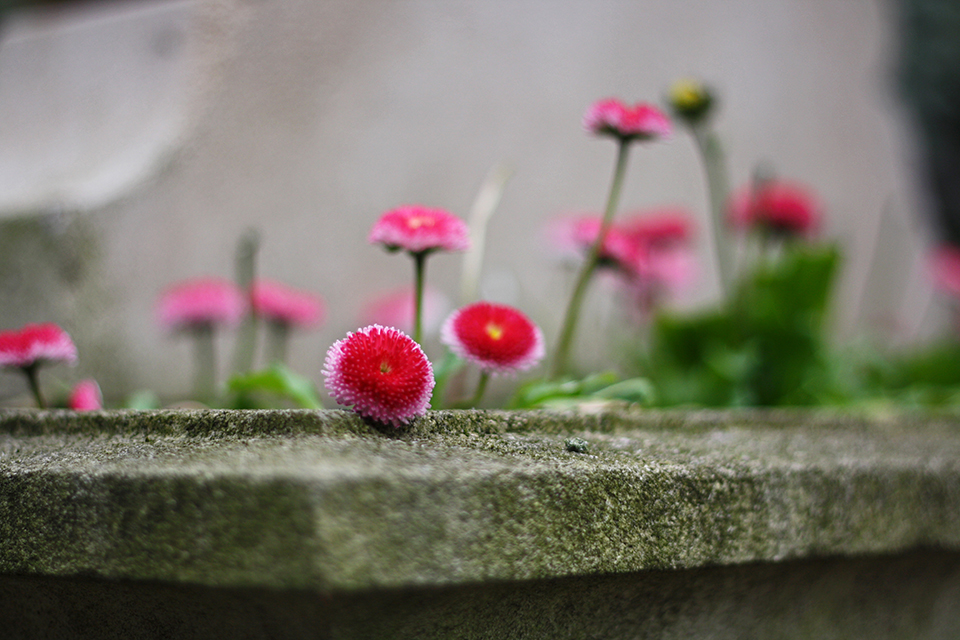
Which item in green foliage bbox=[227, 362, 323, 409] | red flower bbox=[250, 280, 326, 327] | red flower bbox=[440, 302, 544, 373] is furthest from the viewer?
red flower bbox=[250, 280, 326, 327]

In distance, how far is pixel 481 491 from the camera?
526 millimetres

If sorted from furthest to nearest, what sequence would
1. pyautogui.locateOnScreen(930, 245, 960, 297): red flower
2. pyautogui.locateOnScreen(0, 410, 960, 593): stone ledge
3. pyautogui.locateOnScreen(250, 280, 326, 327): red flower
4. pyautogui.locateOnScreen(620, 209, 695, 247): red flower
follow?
pyautogui.locateOnScreen(930, 245, 960, 297): red flower
pyautogui.locateOnScreen(620, 209, 695, 247): red flower
pyautogui.locateOnScreen(250, 280, 326, 327): red flower
pyautogui.locateOnScreen(0, 410, 960, 593): stone ledge

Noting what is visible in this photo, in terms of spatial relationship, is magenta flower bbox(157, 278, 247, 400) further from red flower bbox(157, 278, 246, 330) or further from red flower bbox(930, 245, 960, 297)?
red flower bbox(930, 245, 960, 297)

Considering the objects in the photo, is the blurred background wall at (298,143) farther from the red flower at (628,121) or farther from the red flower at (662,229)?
the red flower at (628,121)

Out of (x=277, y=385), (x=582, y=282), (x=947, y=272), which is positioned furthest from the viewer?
(x=947, y=272)

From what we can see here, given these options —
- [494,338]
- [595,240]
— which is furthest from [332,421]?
[595,240]

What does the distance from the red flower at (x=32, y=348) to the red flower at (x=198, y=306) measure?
266 millimetres

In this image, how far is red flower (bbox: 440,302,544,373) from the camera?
70 centimetres

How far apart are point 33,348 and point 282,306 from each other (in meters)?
0.38

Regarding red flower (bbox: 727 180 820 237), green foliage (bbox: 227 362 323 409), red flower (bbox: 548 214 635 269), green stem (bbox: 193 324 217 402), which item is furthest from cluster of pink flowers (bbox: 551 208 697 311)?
green stem (bbox: 193 324 217 402)

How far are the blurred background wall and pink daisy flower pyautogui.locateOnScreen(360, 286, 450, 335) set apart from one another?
41mm

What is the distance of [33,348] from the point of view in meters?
0.75

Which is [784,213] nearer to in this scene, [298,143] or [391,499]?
[298,143]

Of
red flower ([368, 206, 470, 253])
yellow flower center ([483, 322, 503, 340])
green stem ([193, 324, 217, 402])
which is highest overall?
red flower ([368, 206, 470, 253])
